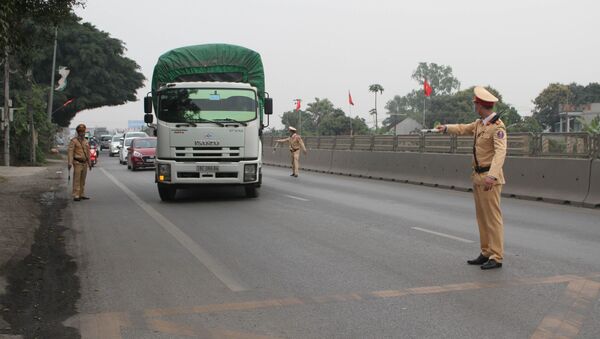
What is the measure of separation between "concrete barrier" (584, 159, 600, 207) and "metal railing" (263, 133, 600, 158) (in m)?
0.35

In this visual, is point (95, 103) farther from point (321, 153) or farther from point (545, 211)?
point (545, 211)

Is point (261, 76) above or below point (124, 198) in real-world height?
above

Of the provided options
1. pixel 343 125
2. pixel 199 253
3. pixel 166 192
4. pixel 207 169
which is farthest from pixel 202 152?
pixel 343 125

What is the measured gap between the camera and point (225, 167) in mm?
13953

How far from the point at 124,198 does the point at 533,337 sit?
12.5 meters

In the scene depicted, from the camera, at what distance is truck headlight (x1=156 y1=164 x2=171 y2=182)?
13883 mm

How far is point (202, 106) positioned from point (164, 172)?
5.17ft

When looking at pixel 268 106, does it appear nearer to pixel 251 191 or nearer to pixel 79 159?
pixel 251 191

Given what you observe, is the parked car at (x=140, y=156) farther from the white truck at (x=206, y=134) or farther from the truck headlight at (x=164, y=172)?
the truck headlight at (x=164, y=172)

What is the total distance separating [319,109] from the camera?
114m

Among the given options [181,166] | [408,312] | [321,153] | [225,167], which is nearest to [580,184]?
[225,167]

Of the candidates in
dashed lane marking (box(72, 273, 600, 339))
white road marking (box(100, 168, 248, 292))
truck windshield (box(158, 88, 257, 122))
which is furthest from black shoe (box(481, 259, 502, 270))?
truck windshield (box(158, 88, 257, 122))

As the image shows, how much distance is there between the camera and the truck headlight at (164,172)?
1388cm

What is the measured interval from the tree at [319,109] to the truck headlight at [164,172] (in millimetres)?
98753
